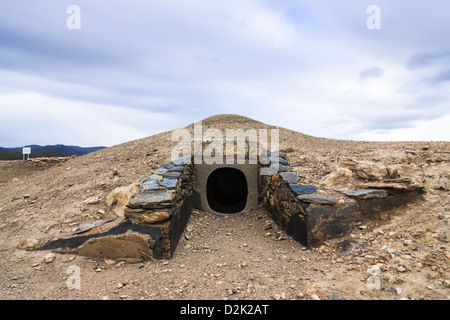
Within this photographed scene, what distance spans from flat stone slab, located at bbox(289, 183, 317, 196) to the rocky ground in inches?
14.2

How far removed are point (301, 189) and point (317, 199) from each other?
0.45 metres

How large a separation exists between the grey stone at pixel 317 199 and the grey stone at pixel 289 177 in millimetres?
707

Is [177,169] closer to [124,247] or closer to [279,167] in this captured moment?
[124,247]

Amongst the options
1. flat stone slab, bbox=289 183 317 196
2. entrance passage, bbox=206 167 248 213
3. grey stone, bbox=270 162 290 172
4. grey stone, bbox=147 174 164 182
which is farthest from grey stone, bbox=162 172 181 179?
flat stone slab, bbox=289 183 317 196

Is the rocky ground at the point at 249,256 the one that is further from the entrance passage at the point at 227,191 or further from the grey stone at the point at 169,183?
the grey stone at the point at 169,183

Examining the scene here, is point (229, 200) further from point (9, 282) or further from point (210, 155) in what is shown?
point (9, 282)

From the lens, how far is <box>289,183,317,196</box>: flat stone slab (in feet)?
15.7

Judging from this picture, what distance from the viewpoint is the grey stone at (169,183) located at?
4871mm

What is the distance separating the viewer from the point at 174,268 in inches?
157

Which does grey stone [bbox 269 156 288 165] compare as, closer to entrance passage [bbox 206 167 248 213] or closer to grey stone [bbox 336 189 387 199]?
entrance passage [bbox 206 167 248 213]

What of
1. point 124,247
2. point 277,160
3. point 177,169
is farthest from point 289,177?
point 124,247

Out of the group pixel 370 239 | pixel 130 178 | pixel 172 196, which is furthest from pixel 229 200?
pixel 370 239

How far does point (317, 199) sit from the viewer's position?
450cm

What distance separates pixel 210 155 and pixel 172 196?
260cm
